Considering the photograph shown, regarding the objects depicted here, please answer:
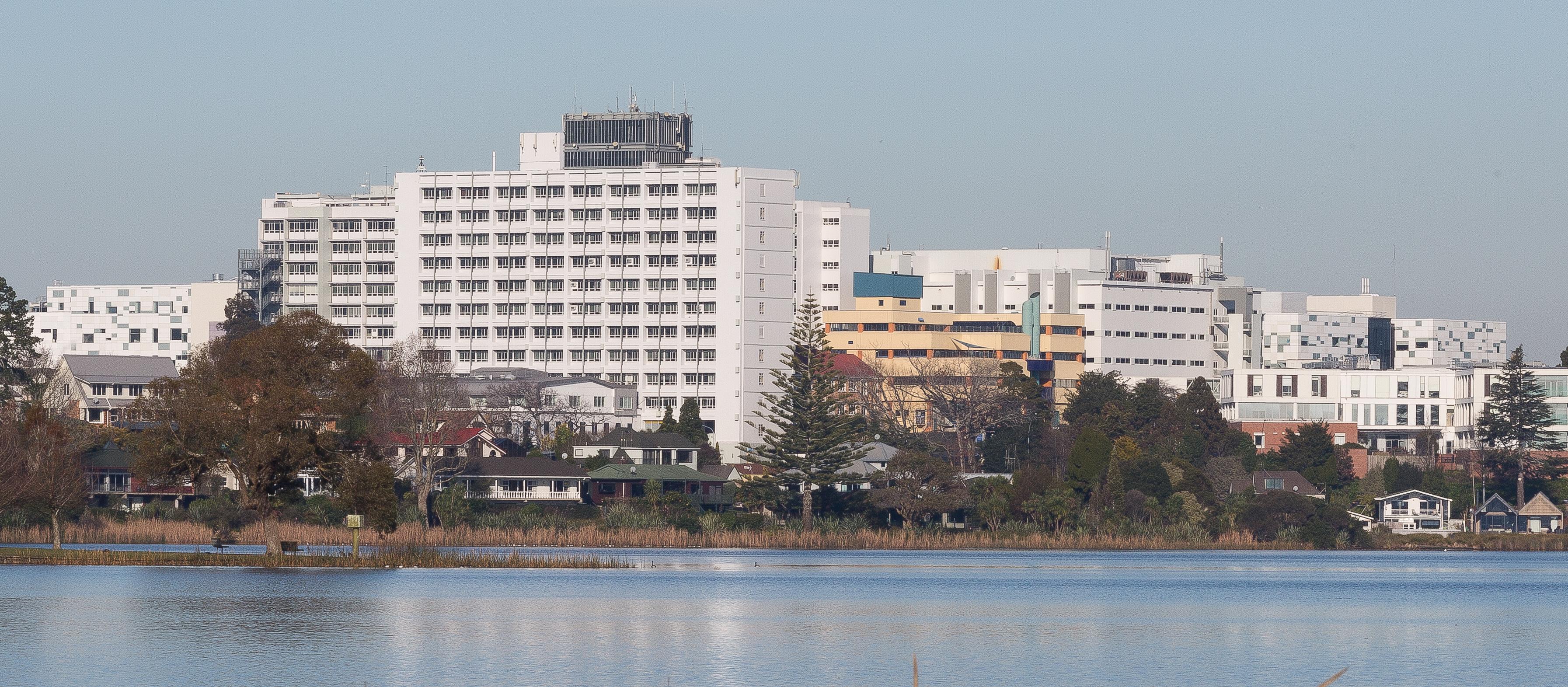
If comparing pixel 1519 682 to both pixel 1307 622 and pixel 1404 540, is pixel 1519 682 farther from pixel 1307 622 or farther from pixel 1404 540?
pixel 1404 540

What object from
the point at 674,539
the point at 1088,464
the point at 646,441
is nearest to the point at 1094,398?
the point at 1088,464

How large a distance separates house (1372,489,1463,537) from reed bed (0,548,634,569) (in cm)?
7287

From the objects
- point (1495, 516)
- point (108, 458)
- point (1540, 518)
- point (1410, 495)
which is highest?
point (108, 458)

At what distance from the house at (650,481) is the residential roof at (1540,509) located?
56.1m

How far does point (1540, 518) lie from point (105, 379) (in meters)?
118

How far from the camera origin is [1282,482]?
150m

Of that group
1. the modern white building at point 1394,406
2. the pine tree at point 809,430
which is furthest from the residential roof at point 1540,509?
the pine tree at point 809,430

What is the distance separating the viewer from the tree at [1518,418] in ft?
531

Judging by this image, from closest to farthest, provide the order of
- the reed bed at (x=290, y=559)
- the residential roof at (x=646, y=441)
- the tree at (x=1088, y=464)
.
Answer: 1. the reed bed at (x=290, y=559)
2. the tree at (x=1088, y=464)
3. the residential roof at (x=646, y=441)

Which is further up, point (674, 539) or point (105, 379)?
point (105, 379)

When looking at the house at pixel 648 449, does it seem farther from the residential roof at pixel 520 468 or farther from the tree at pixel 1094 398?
the tree at pixel 1094 398

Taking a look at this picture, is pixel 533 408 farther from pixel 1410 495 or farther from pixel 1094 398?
pixel 1410 495

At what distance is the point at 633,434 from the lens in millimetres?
151125

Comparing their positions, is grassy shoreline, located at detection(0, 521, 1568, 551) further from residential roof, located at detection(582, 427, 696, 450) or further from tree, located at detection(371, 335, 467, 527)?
residential roof, located at detection(582, 427, 696, 450)
